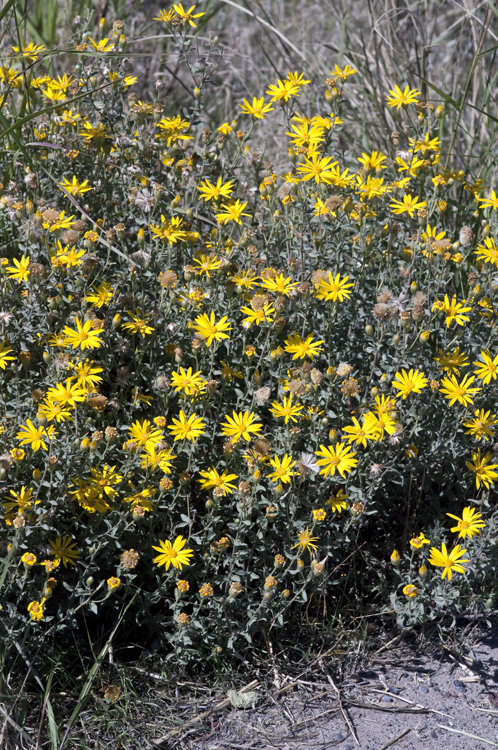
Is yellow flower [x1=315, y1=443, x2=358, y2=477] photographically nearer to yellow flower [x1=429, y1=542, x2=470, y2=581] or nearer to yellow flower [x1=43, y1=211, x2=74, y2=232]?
yellow flower [x1=429, y1=542, x2=470, y2=581]

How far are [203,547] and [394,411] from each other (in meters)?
0.82

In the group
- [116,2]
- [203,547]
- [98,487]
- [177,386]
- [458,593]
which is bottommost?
[458,593]

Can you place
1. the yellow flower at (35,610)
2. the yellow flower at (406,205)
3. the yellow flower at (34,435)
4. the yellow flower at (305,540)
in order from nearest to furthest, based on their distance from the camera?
the yellow flower at (35,610) → the yellow flower at (34,435) → the yellow flower at (305,540) → the yellow flower at (406,205)

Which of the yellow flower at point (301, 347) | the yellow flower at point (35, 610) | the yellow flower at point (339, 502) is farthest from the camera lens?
the yellow flower at point (301, 347)

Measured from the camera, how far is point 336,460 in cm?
251

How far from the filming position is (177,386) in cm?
255

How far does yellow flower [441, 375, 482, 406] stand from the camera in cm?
262

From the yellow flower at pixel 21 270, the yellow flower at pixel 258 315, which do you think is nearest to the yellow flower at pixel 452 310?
the yellow flower at pixel 258 315

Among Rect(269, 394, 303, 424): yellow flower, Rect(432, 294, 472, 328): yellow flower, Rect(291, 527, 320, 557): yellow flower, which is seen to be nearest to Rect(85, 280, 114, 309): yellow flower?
Rect(269, 394, 303, 424): yellow flower

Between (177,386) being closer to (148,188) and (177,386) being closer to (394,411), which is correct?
(394,411)

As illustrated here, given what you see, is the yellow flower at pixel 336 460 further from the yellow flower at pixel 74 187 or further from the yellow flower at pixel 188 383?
the yellow flower at pixel 74 187

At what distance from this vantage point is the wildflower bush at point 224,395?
2.46 metres

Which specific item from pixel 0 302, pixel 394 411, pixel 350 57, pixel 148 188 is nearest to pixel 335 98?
pixel 148 188

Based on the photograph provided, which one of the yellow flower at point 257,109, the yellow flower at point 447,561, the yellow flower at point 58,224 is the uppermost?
the yellow flower at point 257,109
